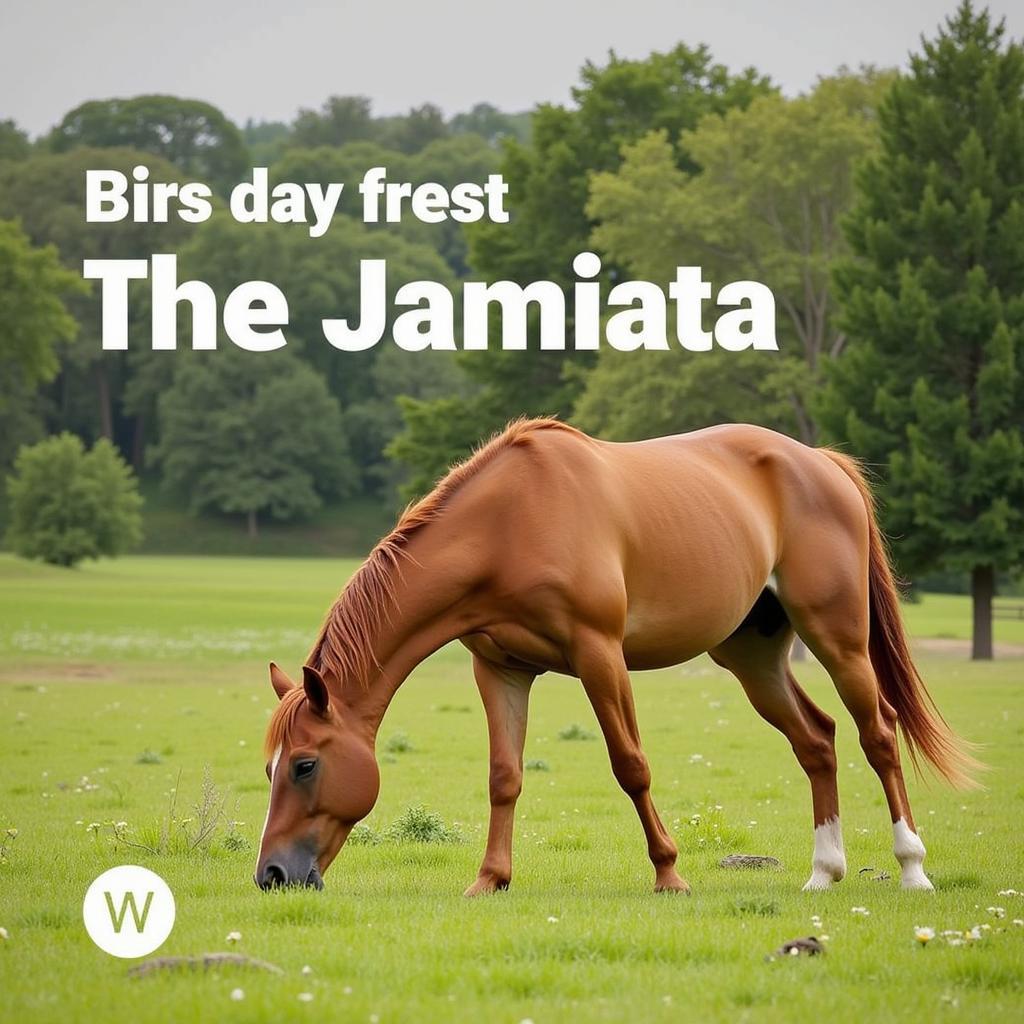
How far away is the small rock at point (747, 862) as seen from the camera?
930 cm

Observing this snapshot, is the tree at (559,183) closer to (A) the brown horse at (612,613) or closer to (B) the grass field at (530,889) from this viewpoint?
(B) the grass field at (530,889)

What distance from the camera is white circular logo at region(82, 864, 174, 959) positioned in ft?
21.2

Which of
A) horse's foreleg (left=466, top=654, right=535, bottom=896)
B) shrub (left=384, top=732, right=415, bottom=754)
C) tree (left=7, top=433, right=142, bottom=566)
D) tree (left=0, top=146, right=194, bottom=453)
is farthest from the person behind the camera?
tree (left=0, top=146, right=194, bottom=453)

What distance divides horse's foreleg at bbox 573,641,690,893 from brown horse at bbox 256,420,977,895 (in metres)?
0.01

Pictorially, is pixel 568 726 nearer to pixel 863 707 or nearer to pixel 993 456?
pixel 863 707

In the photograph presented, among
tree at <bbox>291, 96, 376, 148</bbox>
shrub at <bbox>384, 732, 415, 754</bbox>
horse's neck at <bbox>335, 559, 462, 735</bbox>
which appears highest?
tree at <bbox>291, 96, 376, 148</bbox>

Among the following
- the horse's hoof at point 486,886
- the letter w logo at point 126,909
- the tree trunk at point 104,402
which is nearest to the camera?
the letter w logo at point 126,909

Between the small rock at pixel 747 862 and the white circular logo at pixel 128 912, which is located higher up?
the white circular logo at pixel 128 912

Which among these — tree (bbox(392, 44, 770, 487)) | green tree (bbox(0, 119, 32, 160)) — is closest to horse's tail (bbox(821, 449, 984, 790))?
tree (bbox(392, 44, 770, 487))

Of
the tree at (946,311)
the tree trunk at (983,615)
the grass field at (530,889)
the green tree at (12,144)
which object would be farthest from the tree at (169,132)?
the grass field at (530,889)

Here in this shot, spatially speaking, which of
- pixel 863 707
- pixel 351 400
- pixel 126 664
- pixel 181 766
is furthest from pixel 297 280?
pixel 863 707

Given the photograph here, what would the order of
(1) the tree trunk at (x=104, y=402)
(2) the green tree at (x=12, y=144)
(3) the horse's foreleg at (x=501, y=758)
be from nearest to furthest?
(3) the horse's foreleg at (x=501, y=758) → (1) the tree trunk at (x=104, y=402) → (2) the green tree at (x=12, y=144)

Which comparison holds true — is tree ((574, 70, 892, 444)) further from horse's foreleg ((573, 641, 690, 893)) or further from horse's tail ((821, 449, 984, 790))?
horse's foreleg ((573, 641, 690, 893))

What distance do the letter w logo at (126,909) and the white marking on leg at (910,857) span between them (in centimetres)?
409
